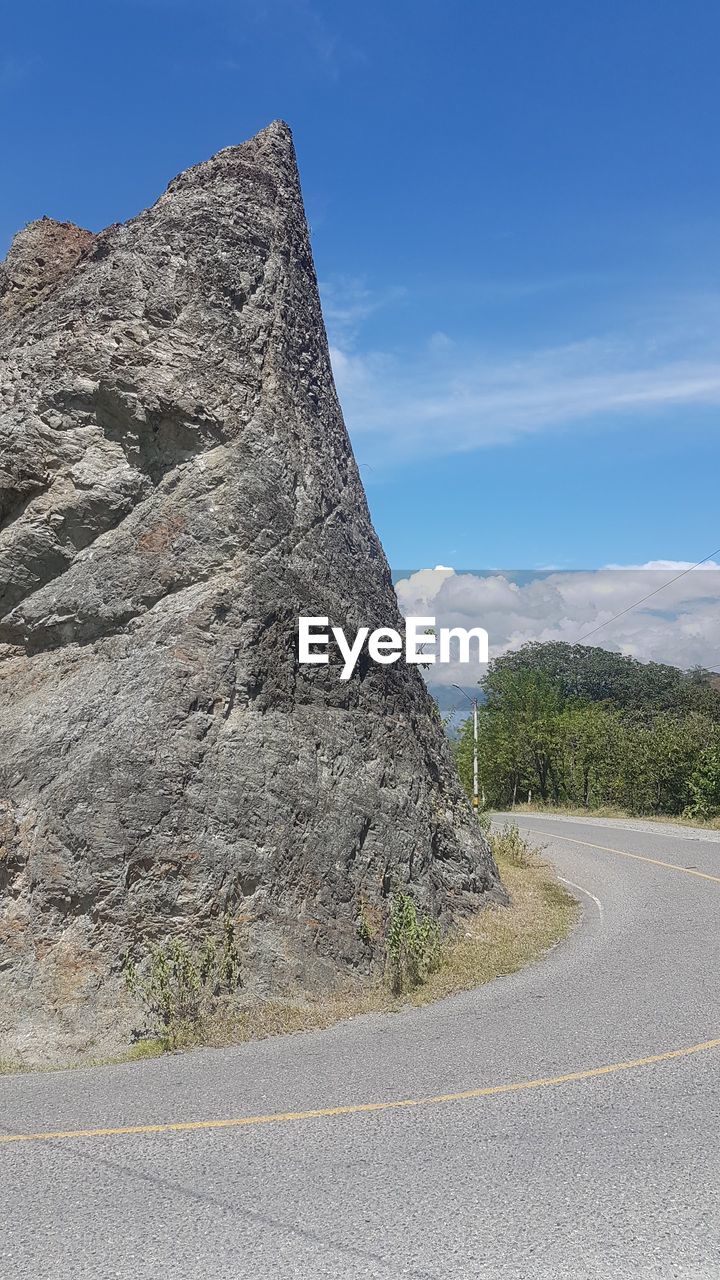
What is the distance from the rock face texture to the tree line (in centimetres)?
2031

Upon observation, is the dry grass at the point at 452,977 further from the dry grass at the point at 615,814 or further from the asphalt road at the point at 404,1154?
the dry grass at the point at 615,814

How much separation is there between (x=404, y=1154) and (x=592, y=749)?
37883mm

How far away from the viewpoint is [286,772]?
10.3 meters

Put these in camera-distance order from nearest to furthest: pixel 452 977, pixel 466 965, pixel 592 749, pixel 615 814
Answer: pixel 452 977, pixel 466 965, pixel 615 814, pixel 592 749

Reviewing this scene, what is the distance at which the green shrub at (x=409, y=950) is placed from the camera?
32.2 ft

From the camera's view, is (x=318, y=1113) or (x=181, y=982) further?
(x=181, y=982)

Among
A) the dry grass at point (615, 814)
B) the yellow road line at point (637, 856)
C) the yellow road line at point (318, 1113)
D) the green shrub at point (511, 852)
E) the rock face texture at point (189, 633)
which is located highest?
the rock face texture at point (189, 633)

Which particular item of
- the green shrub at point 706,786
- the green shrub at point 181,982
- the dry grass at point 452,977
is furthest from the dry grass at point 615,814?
the green shrub at point 181,982

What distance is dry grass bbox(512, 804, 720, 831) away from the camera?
2862cm

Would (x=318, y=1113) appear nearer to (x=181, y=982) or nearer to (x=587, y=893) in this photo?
(x=181, y=982)

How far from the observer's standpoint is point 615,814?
120 feet

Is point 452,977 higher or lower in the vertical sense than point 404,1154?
lower

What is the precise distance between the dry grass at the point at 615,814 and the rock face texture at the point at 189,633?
57.9 ft

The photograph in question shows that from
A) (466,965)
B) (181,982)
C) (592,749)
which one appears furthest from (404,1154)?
(592,749)
